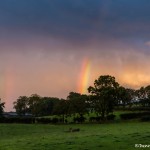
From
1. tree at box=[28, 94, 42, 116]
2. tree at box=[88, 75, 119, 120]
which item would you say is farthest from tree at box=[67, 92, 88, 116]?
tree at box=[28, 94, 42, 116]

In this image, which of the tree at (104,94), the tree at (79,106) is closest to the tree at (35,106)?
→ the tree at (79,106)

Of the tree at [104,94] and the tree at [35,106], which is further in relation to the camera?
the tree at [35,106]

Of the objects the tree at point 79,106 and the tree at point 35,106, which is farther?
the tree at point 35,106

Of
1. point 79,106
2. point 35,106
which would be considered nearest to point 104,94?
point 79,106

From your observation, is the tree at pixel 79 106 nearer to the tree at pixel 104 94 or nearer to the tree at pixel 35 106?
the tree at pixel 104 94

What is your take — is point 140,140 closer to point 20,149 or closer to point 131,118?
point 20,149

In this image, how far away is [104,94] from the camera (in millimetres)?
125938

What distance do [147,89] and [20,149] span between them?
170m

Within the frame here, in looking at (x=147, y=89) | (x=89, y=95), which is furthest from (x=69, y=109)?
(x=147, y=89)

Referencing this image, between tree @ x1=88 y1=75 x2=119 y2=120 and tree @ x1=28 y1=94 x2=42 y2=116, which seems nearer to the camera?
tree @ x1=88 y1=75 x2=119 y2=120

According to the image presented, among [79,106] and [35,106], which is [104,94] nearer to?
[79,106]

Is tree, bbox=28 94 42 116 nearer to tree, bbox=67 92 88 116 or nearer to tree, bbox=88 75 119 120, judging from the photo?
tree, bbox=67 92 88 116

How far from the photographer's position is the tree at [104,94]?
12631 cm

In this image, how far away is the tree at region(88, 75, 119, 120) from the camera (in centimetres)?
12631
